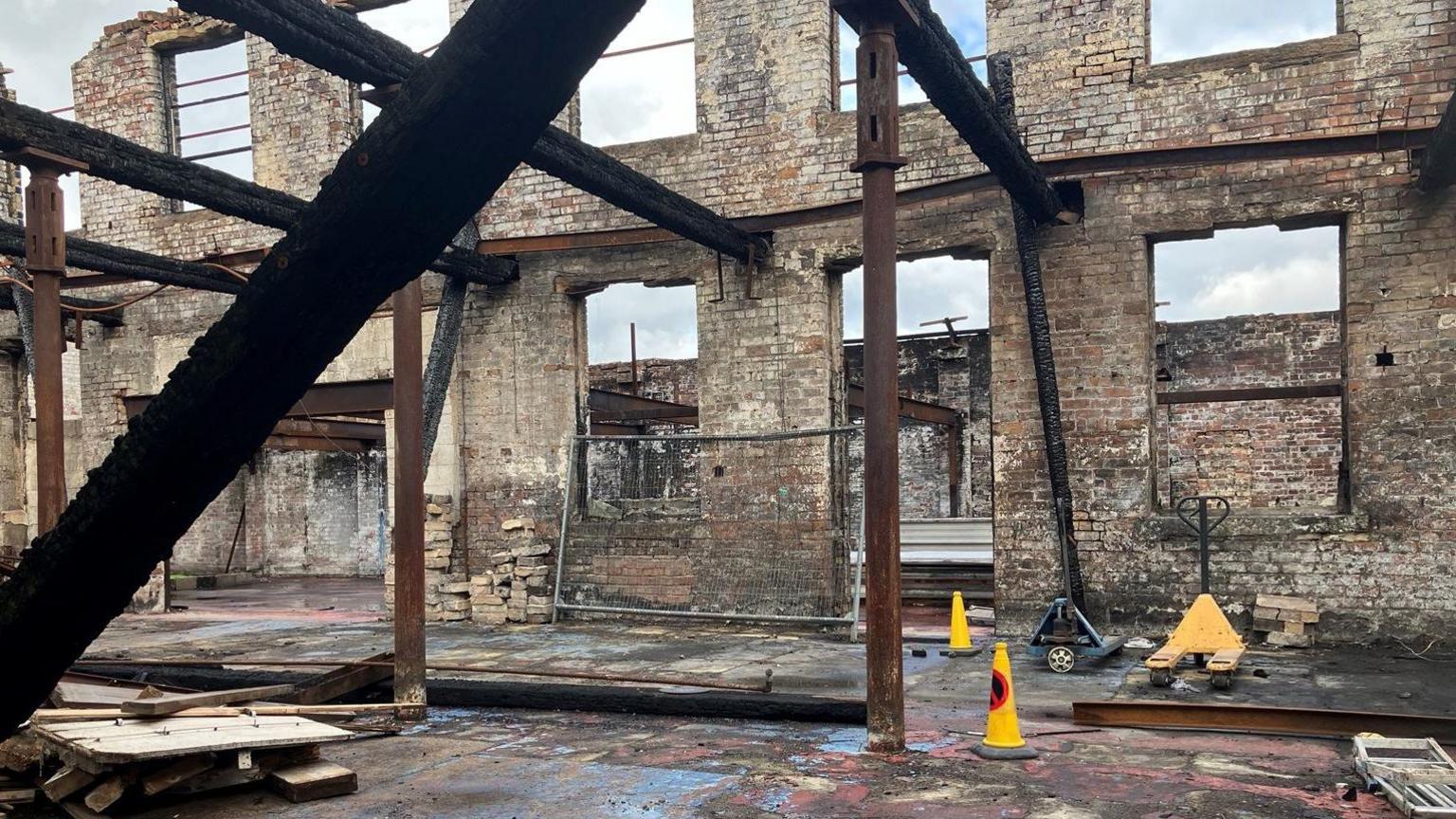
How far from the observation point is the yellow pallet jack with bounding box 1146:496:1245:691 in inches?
282

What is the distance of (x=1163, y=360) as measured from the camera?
19.1 meters

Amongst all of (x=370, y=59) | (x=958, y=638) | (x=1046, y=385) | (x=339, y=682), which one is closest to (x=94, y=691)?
(x=339, y=682)

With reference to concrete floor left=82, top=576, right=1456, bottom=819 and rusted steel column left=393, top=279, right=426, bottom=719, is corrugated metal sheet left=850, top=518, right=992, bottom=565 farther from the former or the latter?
rusted steel column left=393, top=279, right=426, bottom=719

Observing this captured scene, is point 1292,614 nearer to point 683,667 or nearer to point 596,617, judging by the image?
point 683,667

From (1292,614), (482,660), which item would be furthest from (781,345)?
(1292,614)

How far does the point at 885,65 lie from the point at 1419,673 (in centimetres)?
570

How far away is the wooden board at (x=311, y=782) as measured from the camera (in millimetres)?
5051

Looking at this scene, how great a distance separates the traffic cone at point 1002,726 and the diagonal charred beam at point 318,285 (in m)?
4.20

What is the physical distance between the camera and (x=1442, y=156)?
8227 mm

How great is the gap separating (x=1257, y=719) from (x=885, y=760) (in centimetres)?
214

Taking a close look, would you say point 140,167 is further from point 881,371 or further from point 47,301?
point 881,371

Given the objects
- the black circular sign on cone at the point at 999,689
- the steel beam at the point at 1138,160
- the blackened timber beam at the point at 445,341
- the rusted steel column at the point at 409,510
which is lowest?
the black circular sign on cone at the point at 999,689

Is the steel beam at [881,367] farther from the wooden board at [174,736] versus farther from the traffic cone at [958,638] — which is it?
the traffic cone at [958,638]

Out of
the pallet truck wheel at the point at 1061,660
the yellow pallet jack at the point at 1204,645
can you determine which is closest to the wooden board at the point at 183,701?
the pallet truck wheel at the point at 1061,660
